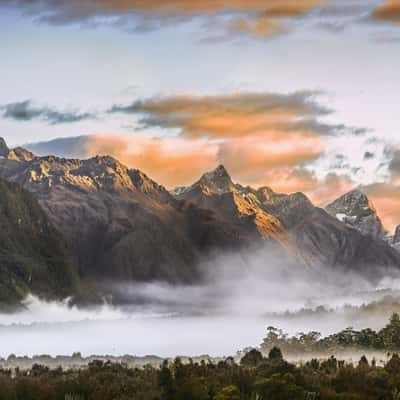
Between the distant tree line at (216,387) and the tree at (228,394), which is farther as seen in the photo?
the distant tree line at (216,387)

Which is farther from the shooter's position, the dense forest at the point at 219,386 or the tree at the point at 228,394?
the dense forest at the point at 219,386

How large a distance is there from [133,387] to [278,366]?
15.3 m

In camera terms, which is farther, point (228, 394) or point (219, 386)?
point (219, 386)

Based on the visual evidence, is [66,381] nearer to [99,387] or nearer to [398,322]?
[99,387]

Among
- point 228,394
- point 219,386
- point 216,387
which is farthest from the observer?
point 219,386

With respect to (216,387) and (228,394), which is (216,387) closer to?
(216,387)

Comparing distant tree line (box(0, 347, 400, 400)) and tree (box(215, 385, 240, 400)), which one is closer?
tree (box(215, 385, 240, 400))

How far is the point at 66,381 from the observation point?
72.4 metres

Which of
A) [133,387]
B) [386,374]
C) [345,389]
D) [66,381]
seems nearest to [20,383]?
[66,381]

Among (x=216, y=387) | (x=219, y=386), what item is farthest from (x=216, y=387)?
(x=219, y=386)

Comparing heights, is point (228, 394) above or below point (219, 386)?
below

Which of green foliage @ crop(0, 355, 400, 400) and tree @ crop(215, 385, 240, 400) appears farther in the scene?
green foliage @ crop(0, 355, 400, 400)

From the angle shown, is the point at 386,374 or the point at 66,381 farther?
the point at 386,374

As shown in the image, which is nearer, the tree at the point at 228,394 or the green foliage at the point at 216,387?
the tree at the point at 228,394
